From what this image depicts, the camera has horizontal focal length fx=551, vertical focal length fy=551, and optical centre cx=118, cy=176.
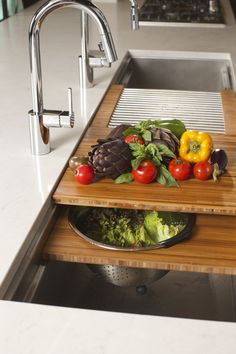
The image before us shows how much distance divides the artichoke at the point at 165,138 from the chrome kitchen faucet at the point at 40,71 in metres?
0.20

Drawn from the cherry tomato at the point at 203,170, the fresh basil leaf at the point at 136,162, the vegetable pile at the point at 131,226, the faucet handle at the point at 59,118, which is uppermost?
the faucet handle at the point at 59,118

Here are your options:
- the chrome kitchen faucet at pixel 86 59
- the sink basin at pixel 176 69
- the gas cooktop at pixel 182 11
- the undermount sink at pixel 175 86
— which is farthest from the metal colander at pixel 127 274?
the gas cooktop at pixel 182 11

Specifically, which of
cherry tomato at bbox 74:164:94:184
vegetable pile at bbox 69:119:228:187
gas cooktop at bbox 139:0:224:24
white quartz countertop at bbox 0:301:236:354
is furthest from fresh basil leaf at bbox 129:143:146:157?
gas cooktop at bbox 139:0:224:24

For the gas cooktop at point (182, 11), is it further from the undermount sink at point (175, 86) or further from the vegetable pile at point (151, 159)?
the vegetable pile at point (151, 159)

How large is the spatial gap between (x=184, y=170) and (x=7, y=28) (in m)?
1.96

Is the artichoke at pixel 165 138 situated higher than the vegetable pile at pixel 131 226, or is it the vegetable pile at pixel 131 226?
the artichoke at pixel 165 138

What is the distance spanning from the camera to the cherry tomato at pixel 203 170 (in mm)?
1264

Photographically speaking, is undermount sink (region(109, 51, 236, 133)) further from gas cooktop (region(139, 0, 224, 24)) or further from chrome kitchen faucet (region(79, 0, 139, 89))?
gas cooktop (region(139, 0, 224, 24))

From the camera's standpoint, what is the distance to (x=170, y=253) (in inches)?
44.4

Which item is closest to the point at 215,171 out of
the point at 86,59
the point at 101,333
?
the point at 101,333

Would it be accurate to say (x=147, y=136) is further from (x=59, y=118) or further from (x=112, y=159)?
(x=59, y=118)

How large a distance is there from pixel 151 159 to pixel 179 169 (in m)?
0.07

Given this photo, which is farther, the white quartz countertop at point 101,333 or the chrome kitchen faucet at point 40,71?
the chrome kitchen faucet at point 40,71

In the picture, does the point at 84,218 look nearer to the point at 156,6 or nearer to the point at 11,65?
the point at 11,65
